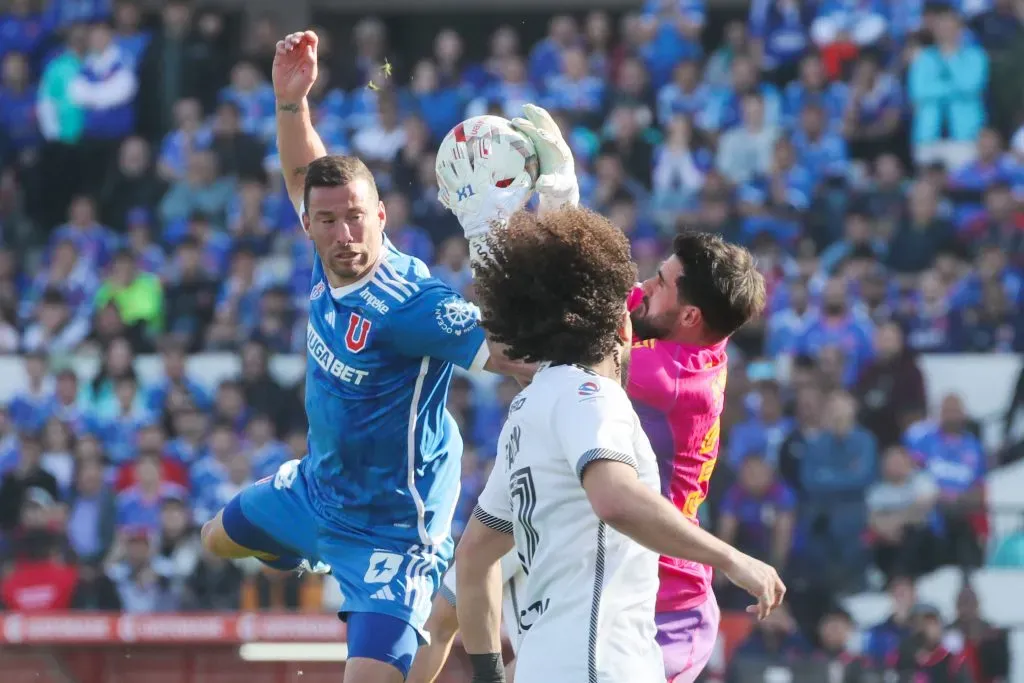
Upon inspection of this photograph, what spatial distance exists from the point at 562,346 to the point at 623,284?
230 millimetres

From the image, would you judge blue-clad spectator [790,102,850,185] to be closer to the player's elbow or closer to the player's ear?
the player's ear

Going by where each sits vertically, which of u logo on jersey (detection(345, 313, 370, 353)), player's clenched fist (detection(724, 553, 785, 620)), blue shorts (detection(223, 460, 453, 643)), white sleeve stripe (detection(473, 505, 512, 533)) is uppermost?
u logo on jersey (detection(345, 313, 370, 353))

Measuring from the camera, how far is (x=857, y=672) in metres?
11.1

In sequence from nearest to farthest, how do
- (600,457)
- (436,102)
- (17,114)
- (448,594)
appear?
(600,457)
(448,594)
(436,102)
(17,114)

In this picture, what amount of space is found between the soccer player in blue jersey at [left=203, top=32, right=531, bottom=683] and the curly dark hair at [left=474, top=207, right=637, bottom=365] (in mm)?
1582

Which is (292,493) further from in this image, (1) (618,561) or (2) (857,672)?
(2) (857,672)

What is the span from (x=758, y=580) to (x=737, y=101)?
11664mm

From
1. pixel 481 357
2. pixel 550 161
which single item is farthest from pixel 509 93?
pixel 481 357

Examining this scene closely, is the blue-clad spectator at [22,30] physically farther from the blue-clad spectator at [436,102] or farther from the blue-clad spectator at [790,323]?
the blue-clad spectator at [790,323]

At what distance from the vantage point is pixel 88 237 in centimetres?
1603

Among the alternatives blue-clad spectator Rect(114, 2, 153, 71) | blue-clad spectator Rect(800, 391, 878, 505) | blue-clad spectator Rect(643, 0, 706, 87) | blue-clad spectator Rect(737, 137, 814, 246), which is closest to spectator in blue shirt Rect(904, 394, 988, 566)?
blue-clad spectator Rect(800, 391, 878, 505)

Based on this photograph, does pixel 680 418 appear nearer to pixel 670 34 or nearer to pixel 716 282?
pixel 716 282

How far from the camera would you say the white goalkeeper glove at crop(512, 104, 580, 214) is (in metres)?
6.27

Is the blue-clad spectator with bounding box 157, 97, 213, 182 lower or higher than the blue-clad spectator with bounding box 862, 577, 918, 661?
higher
